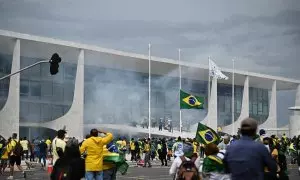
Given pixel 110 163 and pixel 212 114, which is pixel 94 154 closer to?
pixel 110 163

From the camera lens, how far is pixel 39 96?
5334cm

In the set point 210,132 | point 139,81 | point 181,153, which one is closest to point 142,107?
point 139,81

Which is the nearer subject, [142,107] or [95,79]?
[95,79]

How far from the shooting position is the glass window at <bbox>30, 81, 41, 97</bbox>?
52616 mm

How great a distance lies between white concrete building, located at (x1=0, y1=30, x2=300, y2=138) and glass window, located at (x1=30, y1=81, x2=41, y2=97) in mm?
68

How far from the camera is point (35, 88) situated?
5306cm

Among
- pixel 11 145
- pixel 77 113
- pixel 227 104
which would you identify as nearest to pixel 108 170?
pixel 11 145

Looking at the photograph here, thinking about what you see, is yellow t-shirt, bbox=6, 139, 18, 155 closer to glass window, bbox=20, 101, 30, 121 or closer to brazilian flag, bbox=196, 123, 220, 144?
brazilian flag, bbox=196, 123, 220, 144

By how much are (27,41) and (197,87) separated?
3219 cm

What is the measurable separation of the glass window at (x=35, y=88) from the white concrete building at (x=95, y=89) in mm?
68

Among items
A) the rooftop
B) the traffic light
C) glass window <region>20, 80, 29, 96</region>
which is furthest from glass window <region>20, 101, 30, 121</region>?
the traffic light

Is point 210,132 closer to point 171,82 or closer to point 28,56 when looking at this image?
point 28,56

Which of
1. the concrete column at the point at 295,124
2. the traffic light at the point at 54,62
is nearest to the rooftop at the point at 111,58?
the concrete column at the point at 295,124

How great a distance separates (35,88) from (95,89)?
7.90 metres
